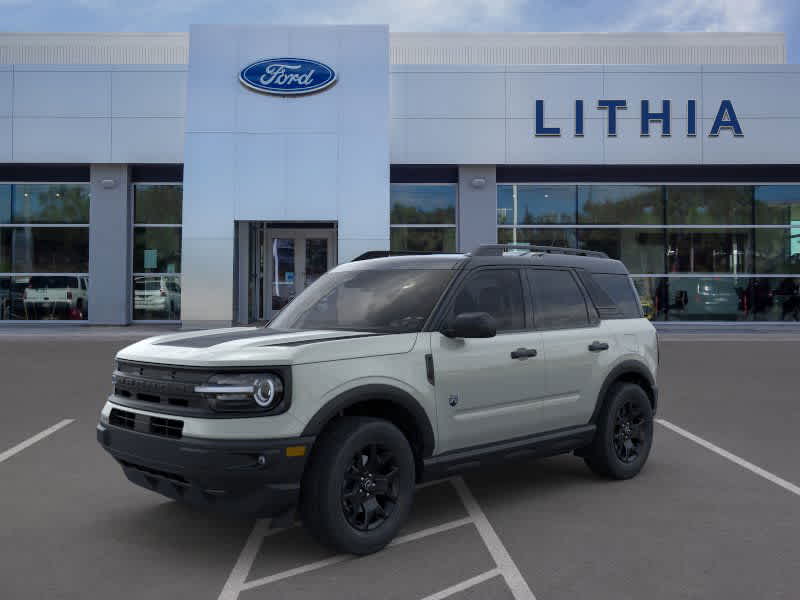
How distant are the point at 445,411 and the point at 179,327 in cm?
2000

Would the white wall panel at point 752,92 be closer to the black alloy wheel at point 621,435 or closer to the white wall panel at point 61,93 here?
the white wall panel at point 61,93

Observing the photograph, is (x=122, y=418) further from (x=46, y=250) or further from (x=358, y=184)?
(x=46, y=250)

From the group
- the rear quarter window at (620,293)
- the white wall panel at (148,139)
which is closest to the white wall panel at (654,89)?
the white wall panel at (148,139)

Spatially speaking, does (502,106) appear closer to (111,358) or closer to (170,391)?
(111,358)

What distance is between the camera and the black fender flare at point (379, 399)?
4453 mm

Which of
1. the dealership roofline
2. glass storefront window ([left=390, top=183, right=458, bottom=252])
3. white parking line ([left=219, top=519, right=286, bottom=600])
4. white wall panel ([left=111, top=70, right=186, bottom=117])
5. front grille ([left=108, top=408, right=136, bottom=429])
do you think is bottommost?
white parking line ([left=219, top=519, right=286, bottom=600])

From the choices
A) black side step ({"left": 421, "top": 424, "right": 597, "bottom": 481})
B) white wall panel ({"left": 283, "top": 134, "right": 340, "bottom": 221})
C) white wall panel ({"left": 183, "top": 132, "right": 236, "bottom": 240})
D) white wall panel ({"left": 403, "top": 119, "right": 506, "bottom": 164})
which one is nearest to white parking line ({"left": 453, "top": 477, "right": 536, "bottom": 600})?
black side step ({"left": 421, "top": 424, "right": 597, "bottom": 481})

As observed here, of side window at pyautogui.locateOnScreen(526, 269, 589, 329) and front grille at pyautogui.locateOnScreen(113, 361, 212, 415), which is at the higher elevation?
side window at pyautogui.locateOnScreen(526, 269, 589, 329)

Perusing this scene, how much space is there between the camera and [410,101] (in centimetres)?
2314

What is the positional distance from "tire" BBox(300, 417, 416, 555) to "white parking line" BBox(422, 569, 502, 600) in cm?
64

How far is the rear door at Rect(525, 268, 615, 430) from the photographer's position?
588 centimetres

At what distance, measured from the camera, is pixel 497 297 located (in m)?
5.74

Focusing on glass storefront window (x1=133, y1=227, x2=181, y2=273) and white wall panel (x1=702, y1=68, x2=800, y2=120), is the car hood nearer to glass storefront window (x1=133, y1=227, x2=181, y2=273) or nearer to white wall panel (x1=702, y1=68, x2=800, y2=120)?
glass storefront window (x1=133, y1=227, x2=181, y2=273)

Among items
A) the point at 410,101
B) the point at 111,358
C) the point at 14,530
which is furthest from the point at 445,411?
the point at 410,101
